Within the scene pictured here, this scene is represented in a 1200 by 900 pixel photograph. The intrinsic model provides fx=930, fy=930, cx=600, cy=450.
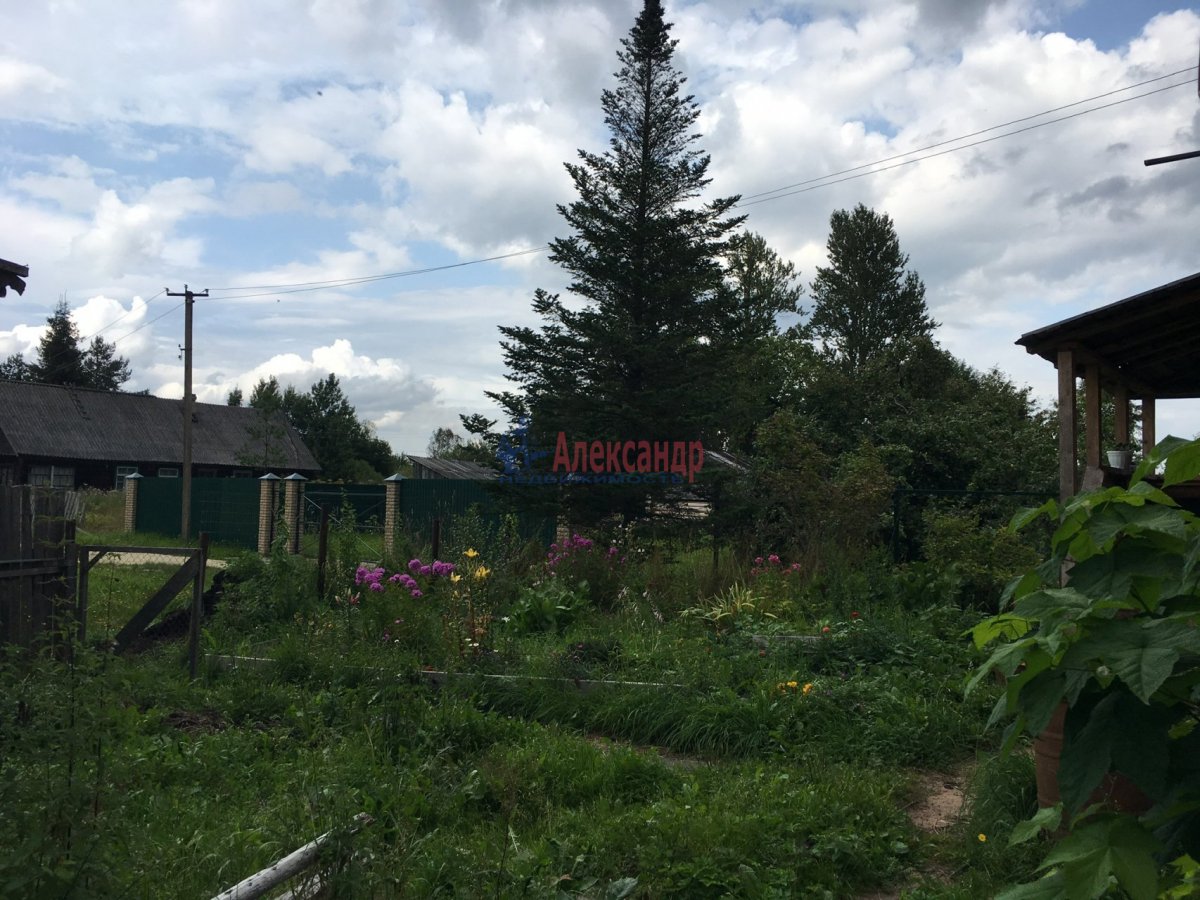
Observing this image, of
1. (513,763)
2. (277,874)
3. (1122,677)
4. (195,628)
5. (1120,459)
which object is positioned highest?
(1120,459)

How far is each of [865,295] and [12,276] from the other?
116ft

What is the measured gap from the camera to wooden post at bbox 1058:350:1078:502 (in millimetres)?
7766

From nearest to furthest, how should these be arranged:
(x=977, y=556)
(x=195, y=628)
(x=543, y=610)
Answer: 1. (x=195, y=628)
2. (x=543, y=610)
3. (x=977, y=556)

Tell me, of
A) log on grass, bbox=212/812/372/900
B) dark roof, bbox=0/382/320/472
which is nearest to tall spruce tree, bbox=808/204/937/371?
dark roof, bbox=0/382/320/472

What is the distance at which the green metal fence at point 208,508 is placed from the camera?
21797 millimetres

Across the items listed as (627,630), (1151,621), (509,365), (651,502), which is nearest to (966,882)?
(1151,621)

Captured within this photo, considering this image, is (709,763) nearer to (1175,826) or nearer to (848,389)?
(1175,826)

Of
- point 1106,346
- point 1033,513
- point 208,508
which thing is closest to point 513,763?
point 1033,513

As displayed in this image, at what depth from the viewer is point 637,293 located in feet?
54.1

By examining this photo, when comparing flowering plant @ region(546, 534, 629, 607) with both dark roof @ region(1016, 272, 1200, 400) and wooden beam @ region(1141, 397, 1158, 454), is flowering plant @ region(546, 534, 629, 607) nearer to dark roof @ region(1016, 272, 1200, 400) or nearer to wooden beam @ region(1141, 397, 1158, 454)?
dark roof @ region(1016, 272, 1200, 400)

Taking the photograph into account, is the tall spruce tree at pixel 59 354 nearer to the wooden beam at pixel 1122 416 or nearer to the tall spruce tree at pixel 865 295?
the tall spruce tree at pixel 865 295

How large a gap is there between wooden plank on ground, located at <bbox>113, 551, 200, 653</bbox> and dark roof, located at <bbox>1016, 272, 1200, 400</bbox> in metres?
7.09

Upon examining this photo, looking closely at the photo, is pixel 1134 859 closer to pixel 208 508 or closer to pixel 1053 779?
pixel 1053 779

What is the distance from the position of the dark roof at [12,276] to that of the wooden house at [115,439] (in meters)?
27.2
